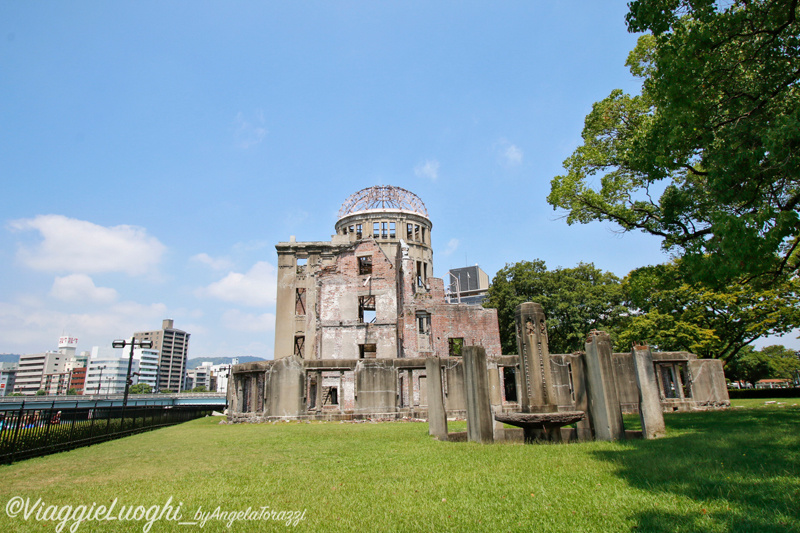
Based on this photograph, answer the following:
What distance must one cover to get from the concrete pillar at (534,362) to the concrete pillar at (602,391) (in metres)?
0.92

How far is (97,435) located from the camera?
14.7 metres

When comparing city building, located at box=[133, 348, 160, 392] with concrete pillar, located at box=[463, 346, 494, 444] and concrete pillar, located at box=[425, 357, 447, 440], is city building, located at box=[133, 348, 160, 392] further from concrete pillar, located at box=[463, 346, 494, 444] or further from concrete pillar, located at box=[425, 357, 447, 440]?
concrete pillar, located at box=[463, 346, 494, 444]

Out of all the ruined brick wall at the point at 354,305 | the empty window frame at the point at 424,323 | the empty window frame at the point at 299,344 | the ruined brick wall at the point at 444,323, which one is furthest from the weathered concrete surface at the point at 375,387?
the empty window frame at the point at 299,344

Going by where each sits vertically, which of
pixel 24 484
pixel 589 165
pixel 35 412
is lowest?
pixel 24 484

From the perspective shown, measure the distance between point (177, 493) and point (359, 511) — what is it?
108 inches

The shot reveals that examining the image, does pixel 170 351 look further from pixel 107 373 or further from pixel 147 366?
pixel 107 373

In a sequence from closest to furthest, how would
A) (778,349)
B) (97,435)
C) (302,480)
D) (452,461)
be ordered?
(302,480)
(452,461)
(97,435)
(778,349)

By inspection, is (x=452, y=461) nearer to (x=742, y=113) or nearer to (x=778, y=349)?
(x=742, y=113)

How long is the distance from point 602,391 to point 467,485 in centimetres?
569

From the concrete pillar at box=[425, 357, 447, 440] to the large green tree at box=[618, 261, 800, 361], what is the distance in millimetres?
18873

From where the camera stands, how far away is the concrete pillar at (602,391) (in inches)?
402

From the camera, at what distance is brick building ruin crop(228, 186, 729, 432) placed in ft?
68.6

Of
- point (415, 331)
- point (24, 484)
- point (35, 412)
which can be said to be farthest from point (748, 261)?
point (415, 331)

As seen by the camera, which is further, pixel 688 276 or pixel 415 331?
pixel 415 331
